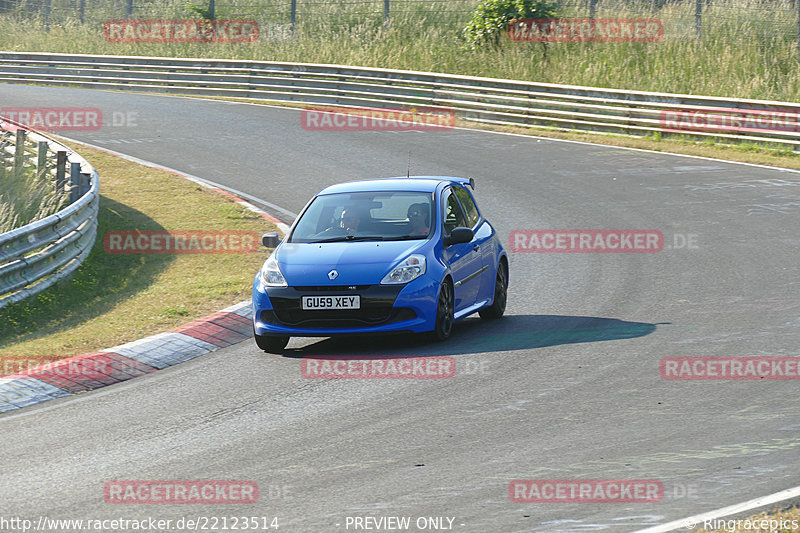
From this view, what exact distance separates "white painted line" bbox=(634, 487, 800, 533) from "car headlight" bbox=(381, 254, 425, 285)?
469 cm

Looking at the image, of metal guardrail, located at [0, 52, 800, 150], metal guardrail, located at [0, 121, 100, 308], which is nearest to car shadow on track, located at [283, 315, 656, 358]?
metal guardrail, located at [0, 121, 100, 308]

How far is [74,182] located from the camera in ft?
56.2

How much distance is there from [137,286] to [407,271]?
4743 millimetres

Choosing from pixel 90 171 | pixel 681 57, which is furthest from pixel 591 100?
pixel 90 171

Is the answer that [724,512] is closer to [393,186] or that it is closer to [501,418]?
[501,418]

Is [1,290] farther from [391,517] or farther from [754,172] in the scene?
[754,172]

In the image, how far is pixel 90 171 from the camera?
17.1 meters

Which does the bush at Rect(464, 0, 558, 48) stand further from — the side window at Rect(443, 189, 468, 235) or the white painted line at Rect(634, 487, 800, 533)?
the white painted line at Rect(634, 487, 800, 533)

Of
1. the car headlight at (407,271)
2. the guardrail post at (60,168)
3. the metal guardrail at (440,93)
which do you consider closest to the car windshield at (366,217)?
the car headlight at (407,271)

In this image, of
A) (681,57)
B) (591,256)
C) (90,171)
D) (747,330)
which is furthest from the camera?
(681,57)

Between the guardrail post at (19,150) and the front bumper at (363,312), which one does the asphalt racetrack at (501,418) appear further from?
the guardrail post at (19,150)

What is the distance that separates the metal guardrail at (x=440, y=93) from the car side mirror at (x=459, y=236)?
14261 millimetres

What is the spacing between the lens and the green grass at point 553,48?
91.6 ft

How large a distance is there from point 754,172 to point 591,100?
19.1 feet
